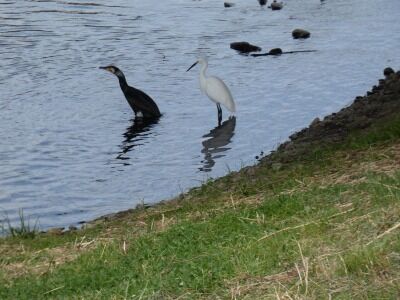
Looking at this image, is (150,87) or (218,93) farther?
(150,87)

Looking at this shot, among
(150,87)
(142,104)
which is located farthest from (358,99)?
(150,87)

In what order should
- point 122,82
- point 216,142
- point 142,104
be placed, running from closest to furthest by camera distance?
point 216,142 → point 142,104 → point 122,82

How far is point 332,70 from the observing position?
20.6 meters

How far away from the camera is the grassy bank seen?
5.69 meters

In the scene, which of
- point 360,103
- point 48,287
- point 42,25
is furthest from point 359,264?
point 42,25

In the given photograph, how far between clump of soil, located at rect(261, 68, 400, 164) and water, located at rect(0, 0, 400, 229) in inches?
35.8

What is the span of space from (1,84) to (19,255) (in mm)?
11350

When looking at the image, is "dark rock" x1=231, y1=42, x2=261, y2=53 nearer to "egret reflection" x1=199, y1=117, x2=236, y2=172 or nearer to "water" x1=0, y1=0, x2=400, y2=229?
"water" x1=0, y1=0, x2=400, y2=229

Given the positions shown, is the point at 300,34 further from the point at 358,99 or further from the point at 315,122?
the point at 315,122

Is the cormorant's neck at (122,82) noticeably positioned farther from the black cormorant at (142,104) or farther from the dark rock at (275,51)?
the dark rock at (275,51)

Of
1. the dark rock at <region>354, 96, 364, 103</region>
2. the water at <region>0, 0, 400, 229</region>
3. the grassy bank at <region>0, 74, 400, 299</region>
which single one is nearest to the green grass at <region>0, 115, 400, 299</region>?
the grassy bank at <region>0, 74, 400, 299</region>

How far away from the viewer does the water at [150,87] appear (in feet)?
44.4

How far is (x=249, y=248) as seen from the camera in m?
6.52

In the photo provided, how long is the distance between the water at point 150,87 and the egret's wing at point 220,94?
344 mm
